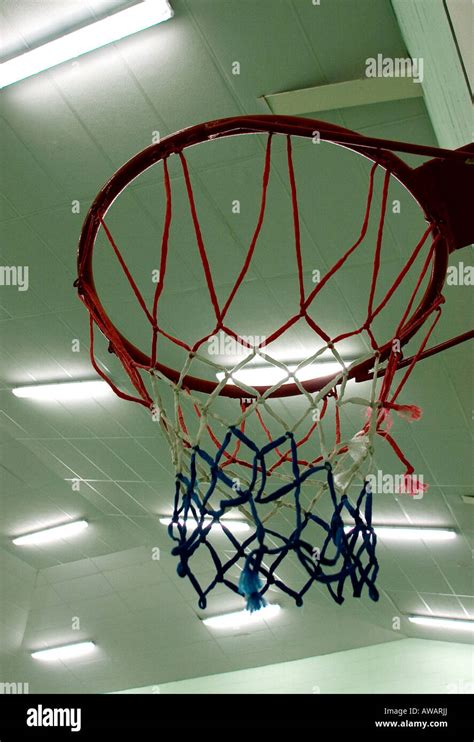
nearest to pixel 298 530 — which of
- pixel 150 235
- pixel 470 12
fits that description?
pixel 470 12

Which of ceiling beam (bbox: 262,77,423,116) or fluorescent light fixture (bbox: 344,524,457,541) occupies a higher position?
ceiling beam (bbox: 262,77,423,116)

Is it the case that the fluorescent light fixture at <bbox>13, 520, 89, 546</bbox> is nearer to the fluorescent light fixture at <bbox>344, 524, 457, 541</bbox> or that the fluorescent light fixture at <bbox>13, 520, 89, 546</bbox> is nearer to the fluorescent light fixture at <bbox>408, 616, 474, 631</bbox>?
the fluorescent light fixture at <bbox>344, 524, 457, 541</bbox>

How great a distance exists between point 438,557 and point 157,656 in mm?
4582

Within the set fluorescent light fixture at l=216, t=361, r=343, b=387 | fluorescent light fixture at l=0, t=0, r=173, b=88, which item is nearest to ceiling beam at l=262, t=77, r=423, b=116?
fluorescent light fixture at l=0, t=0, r=173, b=88

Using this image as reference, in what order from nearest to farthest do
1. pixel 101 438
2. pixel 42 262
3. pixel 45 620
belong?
1. pixel 42 262
2. pixel 101 438
3. pixel 45 620

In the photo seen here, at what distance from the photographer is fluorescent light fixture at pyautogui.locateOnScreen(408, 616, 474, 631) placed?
8.34 m

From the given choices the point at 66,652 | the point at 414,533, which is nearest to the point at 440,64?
the point at 414,533

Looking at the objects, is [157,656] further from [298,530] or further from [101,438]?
[298,530]

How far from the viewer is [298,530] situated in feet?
7.66

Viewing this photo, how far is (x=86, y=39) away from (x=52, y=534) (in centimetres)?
614

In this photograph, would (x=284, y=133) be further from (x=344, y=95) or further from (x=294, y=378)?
(x=344, y=95)

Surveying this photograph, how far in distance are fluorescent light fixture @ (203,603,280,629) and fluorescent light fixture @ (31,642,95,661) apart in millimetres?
1841

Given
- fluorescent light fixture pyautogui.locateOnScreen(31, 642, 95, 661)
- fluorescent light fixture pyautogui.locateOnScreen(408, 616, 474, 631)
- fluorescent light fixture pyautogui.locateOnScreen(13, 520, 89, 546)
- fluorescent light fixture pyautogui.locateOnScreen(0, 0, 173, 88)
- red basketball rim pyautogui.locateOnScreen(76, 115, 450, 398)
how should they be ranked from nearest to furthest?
1. red basketball rim pyautogui.locateOnScreen(76, 115, 450, 398)
2. fluorescent light fixture pyautogui.locateOnScreen(0, 0, 173, 88)
3. fluorescent light fixture pyautogui.locateOnScreen(13, 520, 89, 546)
4. fluorescent light fixture pyautogui.locateOnScreen(408, 616, 474, 631)
5. fluorescent light fixture pyautogui.locateOnScreen(31, 642, 95, 661)

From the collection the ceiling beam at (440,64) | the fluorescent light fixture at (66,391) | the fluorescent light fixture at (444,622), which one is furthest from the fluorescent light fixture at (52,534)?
the ceiling beam at (440,64)
